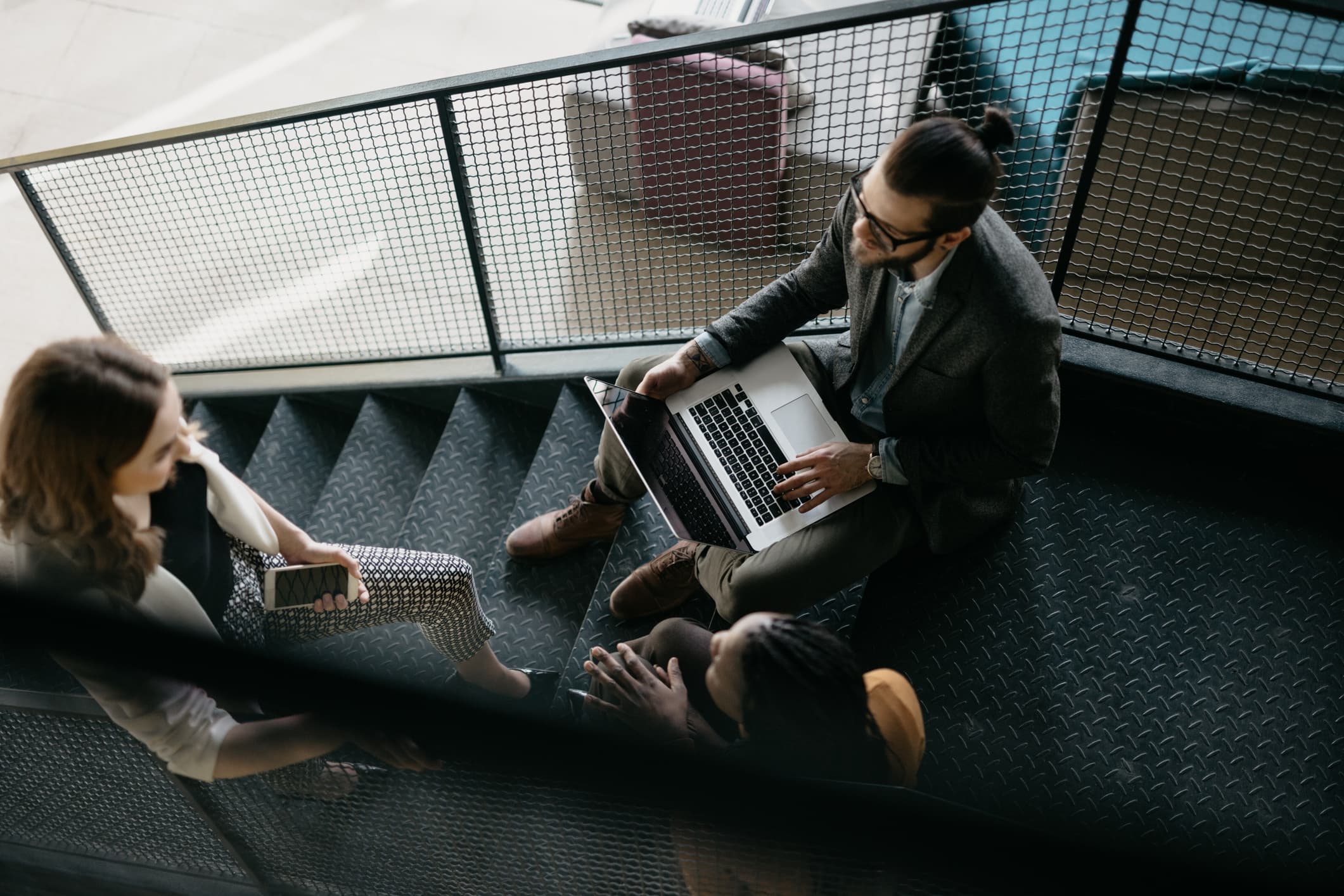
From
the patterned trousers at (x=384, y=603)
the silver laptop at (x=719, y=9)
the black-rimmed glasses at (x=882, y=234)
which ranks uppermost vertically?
the black-rimmed glasses at (x=882, y=234)

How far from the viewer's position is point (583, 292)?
10.7 ft

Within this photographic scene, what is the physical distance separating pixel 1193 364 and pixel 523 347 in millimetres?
1696

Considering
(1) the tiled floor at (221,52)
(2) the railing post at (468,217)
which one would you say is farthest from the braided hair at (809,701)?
Result: (1) the tiled floor at (221,52)

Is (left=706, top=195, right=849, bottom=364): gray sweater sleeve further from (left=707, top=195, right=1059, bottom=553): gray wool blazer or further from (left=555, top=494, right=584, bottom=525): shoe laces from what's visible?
(left=555, top=494, right=584, bottom=525): shoe laces

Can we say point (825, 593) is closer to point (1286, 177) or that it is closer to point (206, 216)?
point (1286, 177)

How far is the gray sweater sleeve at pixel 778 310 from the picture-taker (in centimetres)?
211

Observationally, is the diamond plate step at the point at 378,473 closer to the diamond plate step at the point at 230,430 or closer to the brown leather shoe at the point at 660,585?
the diamond plate step at the point at 230,430

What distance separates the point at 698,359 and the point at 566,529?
0.62m

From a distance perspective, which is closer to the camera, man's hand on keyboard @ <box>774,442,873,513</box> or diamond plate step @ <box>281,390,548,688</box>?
man's hand on keyboard @ <box>774,442,873,513</box>

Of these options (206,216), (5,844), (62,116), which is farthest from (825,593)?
(62,116)

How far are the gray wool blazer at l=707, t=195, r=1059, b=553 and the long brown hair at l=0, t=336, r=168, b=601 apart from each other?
3.60 ft

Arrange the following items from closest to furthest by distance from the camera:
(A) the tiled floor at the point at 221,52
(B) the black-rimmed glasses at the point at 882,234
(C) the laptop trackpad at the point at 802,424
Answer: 1. (B) the black-rimmed glasses at the point at 882,234
2. (C) the laptop trackpad at the point at 802,424
3. (A) the tiled floor at the point at 221,52

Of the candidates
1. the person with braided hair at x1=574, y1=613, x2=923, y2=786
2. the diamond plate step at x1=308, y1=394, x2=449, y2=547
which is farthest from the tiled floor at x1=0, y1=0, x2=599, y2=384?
the person with braided hair at x1=574, y1=613, x2=923, y2=786

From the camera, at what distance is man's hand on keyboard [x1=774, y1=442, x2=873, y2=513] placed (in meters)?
1.96
